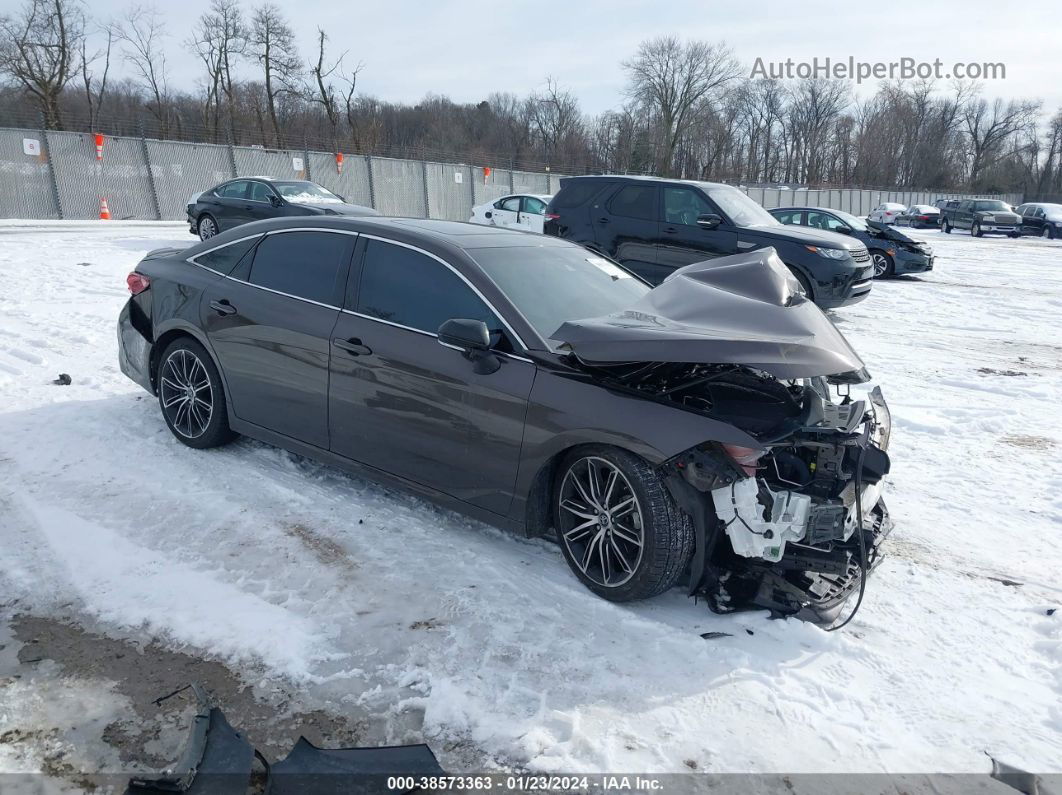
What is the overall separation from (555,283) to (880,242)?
587 inches

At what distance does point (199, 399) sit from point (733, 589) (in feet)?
12.0

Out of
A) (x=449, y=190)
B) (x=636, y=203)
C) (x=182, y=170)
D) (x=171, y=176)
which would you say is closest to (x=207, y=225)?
(x=636, y=203)

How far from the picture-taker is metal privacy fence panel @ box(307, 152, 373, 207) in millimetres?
28562

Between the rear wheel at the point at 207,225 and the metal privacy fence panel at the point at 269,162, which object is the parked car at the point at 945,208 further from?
the rear wheel at the point at 207,225

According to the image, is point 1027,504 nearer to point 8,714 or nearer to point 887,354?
point 887,354

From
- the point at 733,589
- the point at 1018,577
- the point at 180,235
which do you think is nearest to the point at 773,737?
the point at 733,589

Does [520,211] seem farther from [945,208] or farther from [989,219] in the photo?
[945,208]

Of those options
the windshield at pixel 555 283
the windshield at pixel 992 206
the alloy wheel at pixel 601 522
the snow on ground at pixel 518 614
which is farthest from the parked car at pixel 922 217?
the alloy wheel at pixel 601 522

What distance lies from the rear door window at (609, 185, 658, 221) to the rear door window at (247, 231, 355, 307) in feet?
22.7

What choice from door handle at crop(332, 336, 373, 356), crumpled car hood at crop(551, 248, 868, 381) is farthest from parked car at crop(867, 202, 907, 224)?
door handle at crop(332, 336, 373, 356)

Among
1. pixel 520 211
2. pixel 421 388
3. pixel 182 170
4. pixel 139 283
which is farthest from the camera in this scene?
pixel 182 170

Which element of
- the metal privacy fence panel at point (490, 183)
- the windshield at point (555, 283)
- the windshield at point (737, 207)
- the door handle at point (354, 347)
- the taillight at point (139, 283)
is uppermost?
the metal privacy fence panel at point (490, 183)

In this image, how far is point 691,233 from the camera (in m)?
10.6

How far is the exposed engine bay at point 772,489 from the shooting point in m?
3.36
